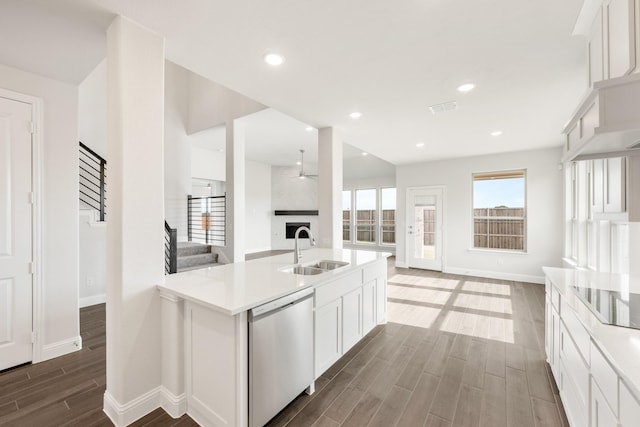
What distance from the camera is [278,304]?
1.78 metres

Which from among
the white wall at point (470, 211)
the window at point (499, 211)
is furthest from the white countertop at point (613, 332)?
the window at point (499, 211)

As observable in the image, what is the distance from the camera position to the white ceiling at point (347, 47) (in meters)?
1.71

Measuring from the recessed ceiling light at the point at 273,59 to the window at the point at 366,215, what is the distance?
8.03 metres

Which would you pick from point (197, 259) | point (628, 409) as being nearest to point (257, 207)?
point (197, 259)

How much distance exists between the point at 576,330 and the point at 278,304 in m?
1.76

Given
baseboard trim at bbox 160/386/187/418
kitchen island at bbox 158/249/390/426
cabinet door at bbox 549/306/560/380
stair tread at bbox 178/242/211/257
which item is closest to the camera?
kitchen island at bbox 158/249/390/426

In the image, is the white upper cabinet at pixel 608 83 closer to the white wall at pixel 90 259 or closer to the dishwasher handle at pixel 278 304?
the dishwasher handle at pixel 278 304

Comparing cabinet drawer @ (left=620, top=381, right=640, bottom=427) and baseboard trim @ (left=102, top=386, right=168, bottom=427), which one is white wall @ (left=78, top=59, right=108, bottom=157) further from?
cabinet drawer @ (left=620, top=381, right=640, bottom=427)

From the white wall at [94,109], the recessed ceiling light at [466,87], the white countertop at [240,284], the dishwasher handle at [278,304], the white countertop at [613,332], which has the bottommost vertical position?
the dishwasher handle at [278,304]

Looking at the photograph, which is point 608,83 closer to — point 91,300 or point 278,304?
point 278,304

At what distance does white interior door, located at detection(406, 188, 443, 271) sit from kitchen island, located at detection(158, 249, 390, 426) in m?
4.74

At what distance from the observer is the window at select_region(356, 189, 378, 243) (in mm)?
10086

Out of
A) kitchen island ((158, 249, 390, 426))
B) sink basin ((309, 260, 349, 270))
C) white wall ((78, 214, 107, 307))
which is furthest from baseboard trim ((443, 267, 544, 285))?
white wall ((78, 214, 107, 307))

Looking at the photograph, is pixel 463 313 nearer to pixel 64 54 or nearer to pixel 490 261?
pixel 490 261
